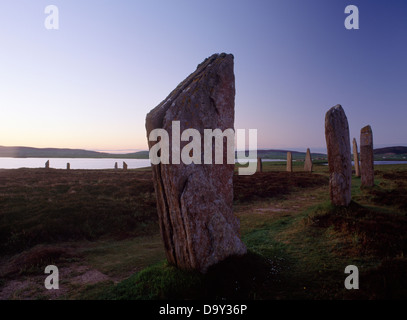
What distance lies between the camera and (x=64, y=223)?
33.3 feet

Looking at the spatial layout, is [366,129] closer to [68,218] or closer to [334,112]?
[334,112]

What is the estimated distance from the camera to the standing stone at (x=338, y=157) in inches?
388

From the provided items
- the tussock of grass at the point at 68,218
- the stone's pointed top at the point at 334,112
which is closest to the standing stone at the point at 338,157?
the stone's pointed top at the point at 334,112


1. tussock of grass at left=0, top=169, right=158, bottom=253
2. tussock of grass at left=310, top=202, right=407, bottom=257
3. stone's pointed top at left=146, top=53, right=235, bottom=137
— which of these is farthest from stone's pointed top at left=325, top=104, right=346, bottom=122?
tussock of grass at left=0, top=169, right=158, bottom=253

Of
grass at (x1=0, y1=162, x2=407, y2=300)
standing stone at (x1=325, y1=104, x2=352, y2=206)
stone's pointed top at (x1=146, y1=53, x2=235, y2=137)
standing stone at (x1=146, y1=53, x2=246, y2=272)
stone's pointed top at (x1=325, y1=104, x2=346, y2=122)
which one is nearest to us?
grass at (x1=0, y1=162, x2=407, y2=300)

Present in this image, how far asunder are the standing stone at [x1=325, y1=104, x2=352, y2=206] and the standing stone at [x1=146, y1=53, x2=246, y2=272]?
5944 mm

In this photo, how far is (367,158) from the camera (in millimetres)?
15961

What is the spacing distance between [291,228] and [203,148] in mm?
5018

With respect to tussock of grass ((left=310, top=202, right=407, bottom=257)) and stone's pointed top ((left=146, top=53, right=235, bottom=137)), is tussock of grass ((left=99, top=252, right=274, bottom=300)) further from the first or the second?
stone's pointed top ((left=146, top=53, right=235, bottom=137))

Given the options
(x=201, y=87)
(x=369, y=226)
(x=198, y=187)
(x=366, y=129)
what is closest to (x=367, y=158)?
(x=366, y=129)

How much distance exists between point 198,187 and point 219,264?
155 centimetres

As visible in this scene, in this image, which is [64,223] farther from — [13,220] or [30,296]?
[30,296]

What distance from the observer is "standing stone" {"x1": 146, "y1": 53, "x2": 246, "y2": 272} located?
4.97m
